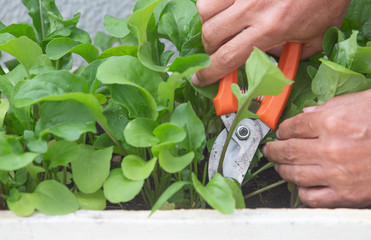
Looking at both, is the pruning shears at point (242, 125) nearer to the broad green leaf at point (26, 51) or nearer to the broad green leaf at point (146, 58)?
the broad green leaf at point (146, 58)

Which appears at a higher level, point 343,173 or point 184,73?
point 184,73

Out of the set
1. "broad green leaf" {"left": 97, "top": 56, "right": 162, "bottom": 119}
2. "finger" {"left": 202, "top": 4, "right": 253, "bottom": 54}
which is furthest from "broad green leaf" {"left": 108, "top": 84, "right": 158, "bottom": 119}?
"finger" {"left": 202, "top": 4, "right": 253, "bottom": 54}

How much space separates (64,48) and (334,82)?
27cm

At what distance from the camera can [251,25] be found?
45cm

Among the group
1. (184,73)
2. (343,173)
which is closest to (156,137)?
(184,73)

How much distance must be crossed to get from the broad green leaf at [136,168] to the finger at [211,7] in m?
0.17

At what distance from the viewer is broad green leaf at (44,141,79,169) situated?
1.22ft

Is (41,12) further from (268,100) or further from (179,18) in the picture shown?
(268,100)

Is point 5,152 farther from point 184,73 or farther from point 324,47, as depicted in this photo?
point 324,47

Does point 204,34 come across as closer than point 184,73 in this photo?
No

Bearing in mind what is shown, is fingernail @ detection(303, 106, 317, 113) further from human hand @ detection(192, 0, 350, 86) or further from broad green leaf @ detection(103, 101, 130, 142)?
broad green leaf @ detection(103, 101, 130, 142)

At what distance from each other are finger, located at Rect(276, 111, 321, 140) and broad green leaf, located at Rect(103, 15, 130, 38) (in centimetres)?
20

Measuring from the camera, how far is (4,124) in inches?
18.0

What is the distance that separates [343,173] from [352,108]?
0.20 feet
